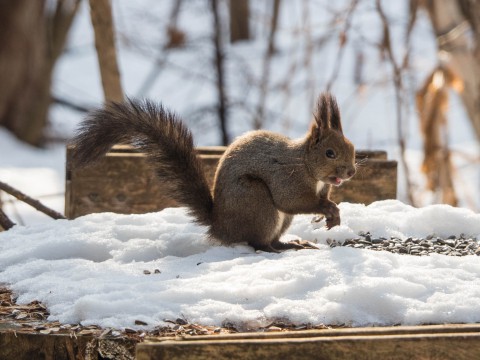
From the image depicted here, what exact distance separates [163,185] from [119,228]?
0.85ft

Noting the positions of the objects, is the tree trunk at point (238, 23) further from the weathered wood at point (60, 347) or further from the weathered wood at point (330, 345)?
the weathered wood at point (330, 345)

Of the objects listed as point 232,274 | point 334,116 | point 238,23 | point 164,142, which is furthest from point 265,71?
point 232,274

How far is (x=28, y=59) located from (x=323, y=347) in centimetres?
859

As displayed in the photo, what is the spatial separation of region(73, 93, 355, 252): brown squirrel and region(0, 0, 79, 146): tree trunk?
6.34 m

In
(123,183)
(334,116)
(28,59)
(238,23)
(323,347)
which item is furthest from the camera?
(238,23)

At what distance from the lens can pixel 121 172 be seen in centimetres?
461

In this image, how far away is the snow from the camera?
2.67 metres

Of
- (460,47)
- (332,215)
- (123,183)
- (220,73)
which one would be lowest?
(332,215)

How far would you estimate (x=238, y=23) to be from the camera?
12.9 meters

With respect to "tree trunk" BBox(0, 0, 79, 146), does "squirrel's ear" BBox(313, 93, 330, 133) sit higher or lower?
lower

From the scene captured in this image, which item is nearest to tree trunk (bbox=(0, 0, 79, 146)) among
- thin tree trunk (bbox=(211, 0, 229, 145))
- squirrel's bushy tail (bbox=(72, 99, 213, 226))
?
thin tree trunk (bbox=(211, 0, 229, 145))

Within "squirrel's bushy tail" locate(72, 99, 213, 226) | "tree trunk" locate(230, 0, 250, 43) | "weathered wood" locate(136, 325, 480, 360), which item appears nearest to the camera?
"weathered wood" locate(136, 325, 480, 360)

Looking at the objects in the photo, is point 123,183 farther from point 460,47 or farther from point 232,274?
point 460,47

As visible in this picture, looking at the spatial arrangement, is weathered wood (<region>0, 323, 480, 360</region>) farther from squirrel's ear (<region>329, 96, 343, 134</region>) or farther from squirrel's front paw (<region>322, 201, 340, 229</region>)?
squirrel's ear (<region>329, 96, 343, 134</region>)
